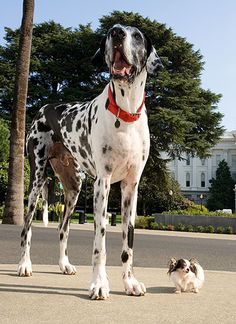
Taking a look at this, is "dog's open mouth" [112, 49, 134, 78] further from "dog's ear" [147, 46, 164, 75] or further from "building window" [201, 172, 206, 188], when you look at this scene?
"building window" [201, 172, 206, 188]

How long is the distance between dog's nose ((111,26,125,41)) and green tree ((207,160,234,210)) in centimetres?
9514

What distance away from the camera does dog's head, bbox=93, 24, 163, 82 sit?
16.1 ft

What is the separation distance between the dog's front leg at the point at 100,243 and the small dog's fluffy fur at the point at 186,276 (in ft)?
2.82

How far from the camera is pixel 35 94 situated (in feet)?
134

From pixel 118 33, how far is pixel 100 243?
2.14 meters

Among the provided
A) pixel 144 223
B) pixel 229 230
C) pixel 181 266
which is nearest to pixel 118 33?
pixel 181 266

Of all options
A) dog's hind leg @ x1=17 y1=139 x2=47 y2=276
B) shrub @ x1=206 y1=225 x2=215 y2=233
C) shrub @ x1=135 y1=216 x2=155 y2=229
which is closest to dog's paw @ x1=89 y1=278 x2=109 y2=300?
dog's hind leg @ x1=17 y1=139 x2=47 y2=276

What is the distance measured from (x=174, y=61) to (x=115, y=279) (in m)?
35.7

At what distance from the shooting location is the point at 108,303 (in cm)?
471

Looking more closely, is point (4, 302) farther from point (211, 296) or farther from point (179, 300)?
point (211, 296)

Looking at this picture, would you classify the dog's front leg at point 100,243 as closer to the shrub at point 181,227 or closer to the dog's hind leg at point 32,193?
the dog's hind leg at point 32,193

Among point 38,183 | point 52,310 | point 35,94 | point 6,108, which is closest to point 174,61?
point 35,94

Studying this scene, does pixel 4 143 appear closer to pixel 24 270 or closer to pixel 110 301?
pixel 24 270

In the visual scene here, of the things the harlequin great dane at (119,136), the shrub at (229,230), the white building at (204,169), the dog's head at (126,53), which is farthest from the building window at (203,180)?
the dog's head at (126,53)
